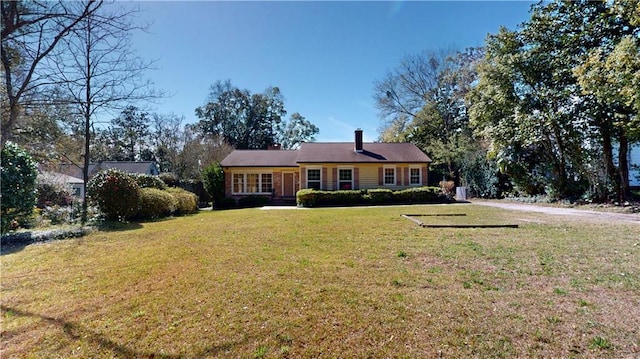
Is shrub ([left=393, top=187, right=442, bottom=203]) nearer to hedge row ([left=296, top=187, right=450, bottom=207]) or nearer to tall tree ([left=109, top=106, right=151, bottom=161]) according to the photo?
hedge row ([left=296, top=187, right=450, bottom=207])

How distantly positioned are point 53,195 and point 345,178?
1762cm

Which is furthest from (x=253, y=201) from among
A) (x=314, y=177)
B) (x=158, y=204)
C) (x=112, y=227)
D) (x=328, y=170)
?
(x=112, y=227)

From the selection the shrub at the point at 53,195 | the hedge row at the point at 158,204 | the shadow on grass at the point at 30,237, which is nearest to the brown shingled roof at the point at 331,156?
the hedge row at the point at 158,204

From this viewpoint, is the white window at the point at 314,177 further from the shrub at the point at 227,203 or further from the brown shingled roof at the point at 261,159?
the shrub at the point at 227,203

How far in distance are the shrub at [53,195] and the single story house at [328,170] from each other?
9.18m

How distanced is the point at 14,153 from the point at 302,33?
37.4 ft

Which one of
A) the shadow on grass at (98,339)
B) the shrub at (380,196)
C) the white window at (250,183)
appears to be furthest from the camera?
the white window at (250,183)

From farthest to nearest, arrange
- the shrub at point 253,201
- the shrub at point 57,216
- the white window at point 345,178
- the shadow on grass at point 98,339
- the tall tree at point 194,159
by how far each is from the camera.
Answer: the tall tree at point 194,159
the white window at point 345,178
the shrub at point 253,201
the shrub at point 57,216
the shadow on grass at point 98,339

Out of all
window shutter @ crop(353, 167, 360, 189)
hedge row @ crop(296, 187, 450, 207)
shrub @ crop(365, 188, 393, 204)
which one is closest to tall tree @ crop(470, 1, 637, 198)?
hedge row @ crop(296, 187, 450, 207)

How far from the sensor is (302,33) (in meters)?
13.7

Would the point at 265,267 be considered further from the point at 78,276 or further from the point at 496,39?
the point at 496,39

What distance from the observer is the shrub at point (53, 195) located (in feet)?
51.1

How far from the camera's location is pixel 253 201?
802 inches

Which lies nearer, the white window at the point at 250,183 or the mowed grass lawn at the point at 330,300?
the mowed grass lawn at the point at 330,300
